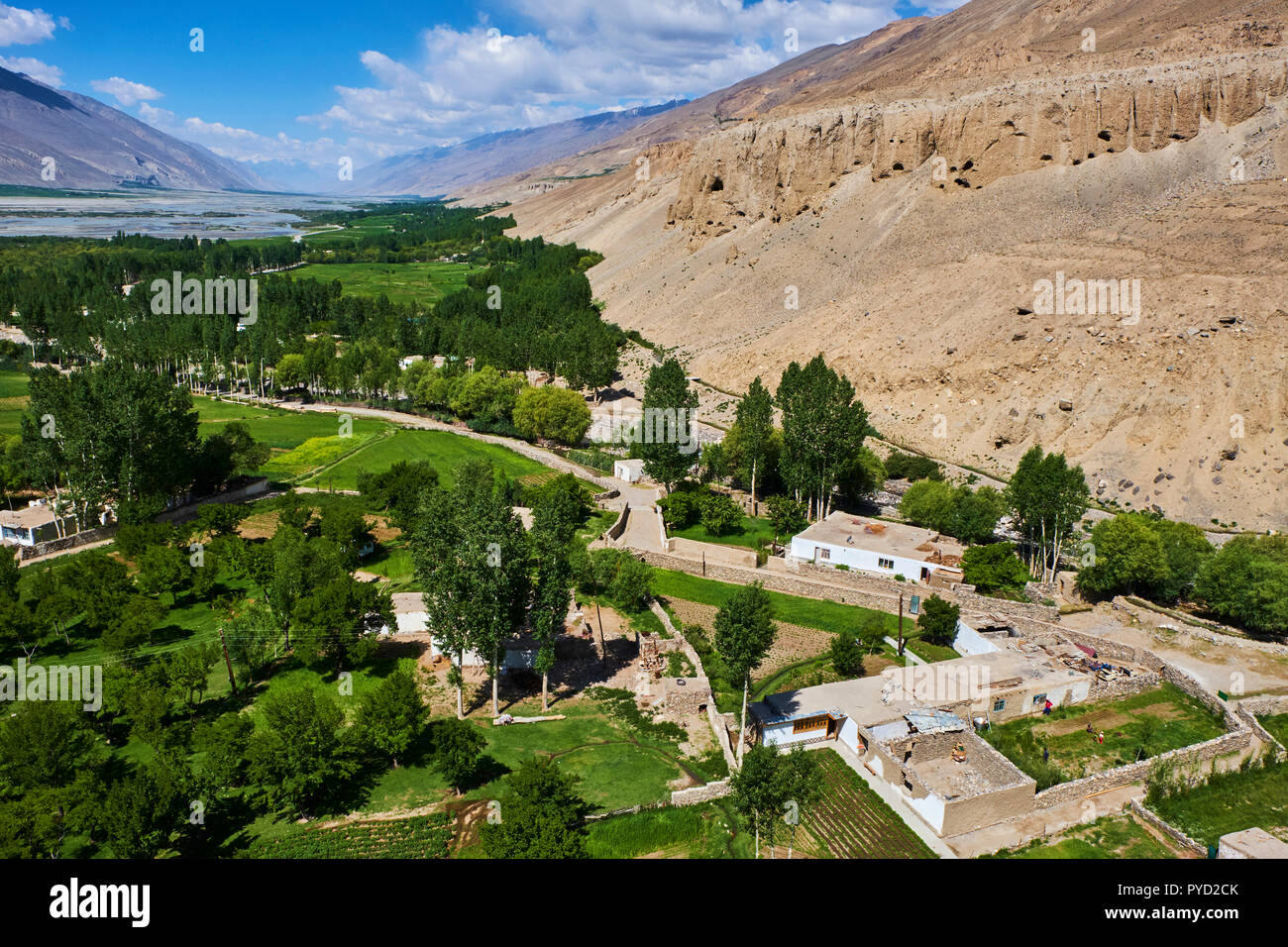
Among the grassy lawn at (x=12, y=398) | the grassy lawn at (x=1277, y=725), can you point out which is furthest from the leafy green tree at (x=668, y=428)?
the grassy lawn at (x=12, y=398)

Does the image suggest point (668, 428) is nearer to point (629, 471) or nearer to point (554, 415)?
point (629, 471)

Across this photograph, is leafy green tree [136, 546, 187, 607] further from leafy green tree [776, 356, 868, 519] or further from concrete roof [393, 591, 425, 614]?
leafy green tree [776, 356, 868, 519]

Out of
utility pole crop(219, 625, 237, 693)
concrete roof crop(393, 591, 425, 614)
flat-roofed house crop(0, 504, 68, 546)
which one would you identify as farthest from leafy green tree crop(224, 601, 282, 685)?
flat-roofed house crop(0, 504, 68, 546)

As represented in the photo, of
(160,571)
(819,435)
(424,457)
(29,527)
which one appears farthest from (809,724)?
(29,527)

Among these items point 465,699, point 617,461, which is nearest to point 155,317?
point 617,461

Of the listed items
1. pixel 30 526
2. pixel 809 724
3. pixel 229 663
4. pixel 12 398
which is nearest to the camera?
pixel 809 724

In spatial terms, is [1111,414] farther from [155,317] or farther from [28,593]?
[155,317]
